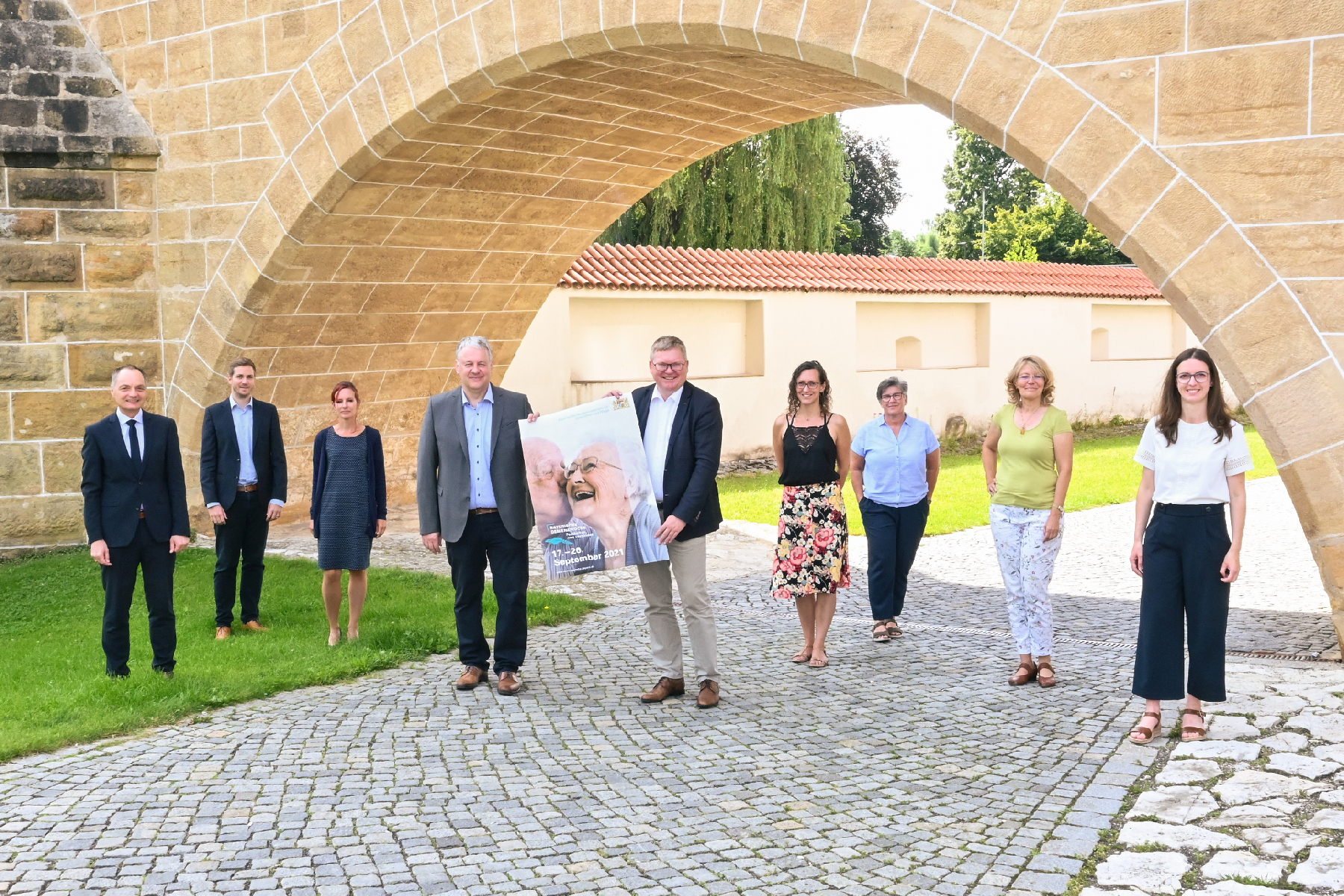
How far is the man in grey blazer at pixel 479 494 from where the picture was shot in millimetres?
6070

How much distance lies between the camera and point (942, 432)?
66.5ft

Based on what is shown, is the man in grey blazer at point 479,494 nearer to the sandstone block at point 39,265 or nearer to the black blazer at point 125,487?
the black blazer at point 125,487

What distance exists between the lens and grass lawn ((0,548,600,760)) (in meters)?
5.65

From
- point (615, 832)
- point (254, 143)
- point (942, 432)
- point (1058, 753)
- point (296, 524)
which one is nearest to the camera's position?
point (615, 832)

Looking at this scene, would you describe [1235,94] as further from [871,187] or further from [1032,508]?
[871,187]

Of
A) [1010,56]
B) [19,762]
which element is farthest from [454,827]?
[1010,56]

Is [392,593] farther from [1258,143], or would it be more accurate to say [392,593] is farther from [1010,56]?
[1258,143]

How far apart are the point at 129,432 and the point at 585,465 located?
218cm

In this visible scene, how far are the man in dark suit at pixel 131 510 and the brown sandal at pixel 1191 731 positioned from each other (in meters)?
4.41

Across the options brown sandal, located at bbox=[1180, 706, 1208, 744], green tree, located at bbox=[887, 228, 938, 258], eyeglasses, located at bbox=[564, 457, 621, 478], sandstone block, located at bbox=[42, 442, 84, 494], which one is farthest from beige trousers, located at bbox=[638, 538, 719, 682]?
green tree, located at bbox=[887, 228, 938, 258]

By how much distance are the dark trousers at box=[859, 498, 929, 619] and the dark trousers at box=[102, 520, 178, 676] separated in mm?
3635

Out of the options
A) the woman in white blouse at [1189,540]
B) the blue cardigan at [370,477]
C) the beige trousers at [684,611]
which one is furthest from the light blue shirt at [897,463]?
the blue cardigan at [370,477]

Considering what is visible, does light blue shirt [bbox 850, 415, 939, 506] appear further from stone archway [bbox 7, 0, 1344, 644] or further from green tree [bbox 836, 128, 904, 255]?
green tree [bbox 836, 128, 904, 255]

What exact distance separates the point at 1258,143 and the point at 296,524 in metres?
8.79
